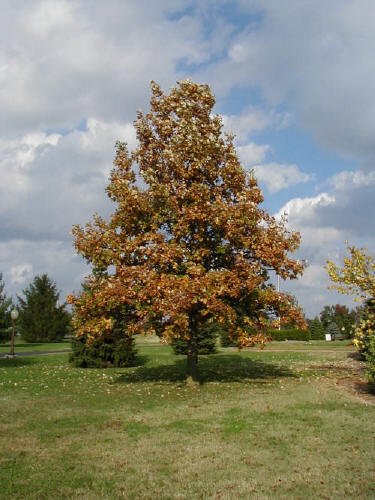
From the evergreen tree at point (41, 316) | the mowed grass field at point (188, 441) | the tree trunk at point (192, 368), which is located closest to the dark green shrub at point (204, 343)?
the tree trunk at point (192, 368)

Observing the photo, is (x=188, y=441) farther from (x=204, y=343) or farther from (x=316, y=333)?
(x=316, y=333)

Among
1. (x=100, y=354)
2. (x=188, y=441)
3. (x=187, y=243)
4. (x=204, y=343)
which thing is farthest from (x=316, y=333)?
(x=188, y=441)

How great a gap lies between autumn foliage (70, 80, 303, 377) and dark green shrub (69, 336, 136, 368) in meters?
7.37

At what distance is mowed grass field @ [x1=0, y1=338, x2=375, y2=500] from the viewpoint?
19.4 ft

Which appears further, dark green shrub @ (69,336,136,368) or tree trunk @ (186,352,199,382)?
dark green shrub @ (69,336,136,368)

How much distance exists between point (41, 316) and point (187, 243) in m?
41.6

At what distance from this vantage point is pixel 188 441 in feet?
26.1

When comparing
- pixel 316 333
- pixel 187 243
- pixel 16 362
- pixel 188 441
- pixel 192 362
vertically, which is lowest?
pixel 188 441

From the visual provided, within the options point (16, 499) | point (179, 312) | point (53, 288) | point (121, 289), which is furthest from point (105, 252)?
point (53, 288)

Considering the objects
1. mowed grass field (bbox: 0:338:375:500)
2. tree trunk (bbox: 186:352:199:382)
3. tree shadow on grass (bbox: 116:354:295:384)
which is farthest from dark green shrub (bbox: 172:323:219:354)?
mowed grass field (bbox: 0:338:375:500)

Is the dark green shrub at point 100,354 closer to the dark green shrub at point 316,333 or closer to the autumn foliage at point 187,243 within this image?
the autumn foliage at point 187,243

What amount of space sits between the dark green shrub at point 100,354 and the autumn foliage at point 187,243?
737 centimetres

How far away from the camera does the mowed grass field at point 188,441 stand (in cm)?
590

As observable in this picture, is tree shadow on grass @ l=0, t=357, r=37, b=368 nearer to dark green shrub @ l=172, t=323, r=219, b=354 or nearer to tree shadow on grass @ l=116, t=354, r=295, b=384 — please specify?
tree shadow on grass @ l=116, t=354, r=295, b=384
